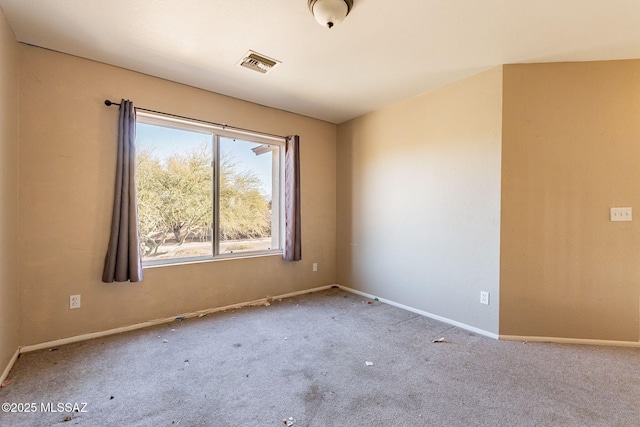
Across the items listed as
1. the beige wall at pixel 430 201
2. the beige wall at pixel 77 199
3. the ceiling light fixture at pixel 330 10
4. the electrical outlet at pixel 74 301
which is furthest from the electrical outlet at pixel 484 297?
the electrical outlet at pixel 74 301

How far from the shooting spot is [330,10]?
1.83 m

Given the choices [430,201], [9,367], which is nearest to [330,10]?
[430,201]

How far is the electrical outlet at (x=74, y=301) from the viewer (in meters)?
2.52

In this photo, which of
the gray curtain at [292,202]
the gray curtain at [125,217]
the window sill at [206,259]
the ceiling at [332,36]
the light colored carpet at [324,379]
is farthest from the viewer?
the gray curtain at [292,202]

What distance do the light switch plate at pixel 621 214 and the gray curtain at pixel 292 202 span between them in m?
3.11

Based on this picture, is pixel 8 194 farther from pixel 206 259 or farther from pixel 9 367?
pixel 206 259

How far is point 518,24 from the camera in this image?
2061 mm

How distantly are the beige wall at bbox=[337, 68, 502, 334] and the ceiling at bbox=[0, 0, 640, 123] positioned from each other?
403 mm

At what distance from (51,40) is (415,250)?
3.84m

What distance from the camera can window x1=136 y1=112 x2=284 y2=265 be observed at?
297cm

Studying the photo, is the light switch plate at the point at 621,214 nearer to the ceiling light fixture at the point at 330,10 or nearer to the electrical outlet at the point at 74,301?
the ceiling light fixture at the point at 330,10

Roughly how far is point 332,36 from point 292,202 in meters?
2.03

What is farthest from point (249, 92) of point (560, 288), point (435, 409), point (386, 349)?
point (560, 288)

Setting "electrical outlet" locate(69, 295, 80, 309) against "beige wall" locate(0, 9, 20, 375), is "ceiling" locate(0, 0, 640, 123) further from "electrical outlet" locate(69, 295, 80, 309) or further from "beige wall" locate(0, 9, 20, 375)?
"electrical outlet" locate(69, 295, 80, 309)
